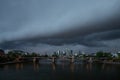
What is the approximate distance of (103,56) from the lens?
19650 cm

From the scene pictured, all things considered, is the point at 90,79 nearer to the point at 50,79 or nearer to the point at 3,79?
the point at 50,79

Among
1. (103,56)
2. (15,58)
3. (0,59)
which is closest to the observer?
(0,59)

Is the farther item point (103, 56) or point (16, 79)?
point (103, 56)

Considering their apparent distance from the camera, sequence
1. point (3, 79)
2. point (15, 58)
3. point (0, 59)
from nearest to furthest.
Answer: point (3, 79) → point (0, 59) → point (15, 58)

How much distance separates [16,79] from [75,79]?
1842 centimetres

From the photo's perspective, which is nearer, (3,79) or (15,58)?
(3,79)

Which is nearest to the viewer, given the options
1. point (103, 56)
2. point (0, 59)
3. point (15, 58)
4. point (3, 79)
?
point (3, 79)

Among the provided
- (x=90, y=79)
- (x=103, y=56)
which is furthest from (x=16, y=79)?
(x=103, y=56)

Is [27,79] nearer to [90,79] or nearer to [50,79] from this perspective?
[50,79]

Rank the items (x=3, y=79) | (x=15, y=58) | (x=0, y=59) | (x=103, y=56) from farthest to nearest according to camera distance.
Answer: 1. (x=103, y=56)
2. (x=15, y=58)
3. (x=0, y=59)
4. (x=3, y=79)

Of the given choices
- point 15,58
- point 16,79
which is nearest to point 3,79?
point 16,79

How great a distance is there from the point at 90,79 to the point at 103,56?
144m

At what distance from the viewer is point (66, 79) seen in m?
57.9

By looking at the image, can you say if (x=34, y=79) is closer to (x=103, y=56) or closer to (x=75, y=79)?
(x=75, y=79)
